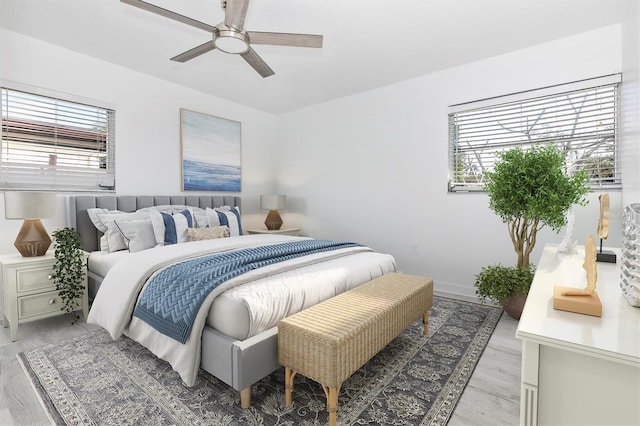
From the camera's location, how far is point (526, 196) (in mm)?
2379

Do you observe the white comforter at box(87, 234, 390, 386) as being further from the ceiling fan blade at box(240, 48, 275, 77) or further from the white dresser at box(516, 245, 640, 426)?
the ceiling fan blade at box(240, 48, 275, 77)

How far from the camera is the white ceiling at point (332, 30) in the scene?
2.38 meters

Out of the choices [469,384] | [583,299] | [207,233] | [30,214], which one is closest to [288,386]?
[469,384]

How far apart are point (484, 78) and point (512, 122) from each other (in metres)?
0.56

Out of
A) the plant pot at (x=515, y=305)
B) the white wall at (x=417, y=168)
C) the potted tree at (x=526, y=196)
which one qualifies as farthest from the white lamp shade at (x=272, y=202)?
the plant pot at (x=515, y=305)

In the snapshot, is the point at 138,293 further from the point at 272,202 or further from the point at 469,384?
the point at 272,202

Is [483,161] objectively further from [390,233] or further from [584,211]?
[390,233]

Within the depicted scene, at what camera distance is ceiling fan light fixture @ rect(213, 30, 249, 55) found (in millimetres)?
2004

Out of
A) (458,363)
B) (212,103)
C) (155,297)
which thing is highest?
(212,103)

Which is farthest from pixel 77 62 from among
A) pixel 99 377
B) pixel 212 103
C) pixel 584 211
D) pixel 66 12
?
pixel 584 211

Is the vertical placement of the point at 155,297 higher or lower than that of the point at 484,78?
lower

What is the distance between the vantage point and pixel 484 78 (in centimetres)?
330

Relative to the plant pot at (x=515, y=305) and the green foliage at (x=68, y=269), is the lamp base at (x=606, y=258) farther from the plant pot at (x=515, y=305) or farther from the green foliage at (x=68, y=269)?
the green foliage at (x=68, y=269)

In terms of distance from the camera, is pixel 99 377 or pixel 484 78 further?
pixel 484 78
